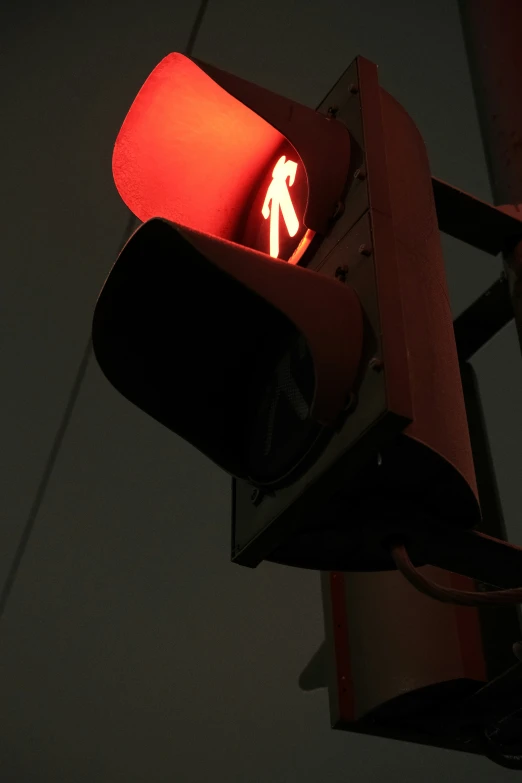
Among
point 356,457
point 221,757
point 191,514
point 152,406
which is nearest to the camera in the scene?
point 356,457

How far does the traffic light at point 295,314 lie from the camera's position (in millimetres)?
936

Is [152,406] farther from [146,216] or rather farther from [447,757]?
[447,757]

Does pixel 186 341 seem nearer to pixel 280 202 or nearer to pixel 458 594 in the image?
pixel 280 202

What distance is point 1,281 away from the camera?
3320mm

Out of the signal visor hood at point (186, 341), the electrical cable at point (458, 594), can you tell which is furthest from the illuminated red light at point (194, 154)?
the electrical cable at point (458, 594)

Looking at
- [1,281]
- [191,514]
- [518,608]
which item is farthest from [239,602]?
[518,608]

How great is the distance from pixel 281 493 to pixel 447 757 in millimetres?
1632

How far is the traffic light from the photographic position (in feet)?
3.07

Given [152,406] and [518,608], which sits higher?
[152,406]

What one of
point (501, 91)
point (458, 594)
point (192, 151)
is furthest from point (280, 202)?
point (458, 594)

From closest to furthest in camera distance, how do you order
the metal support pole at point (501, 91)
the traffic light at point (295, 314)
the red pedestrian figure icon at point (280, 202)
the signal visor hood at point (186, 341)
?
the traffic light at point (295, 314), the signal visor hood at point (186, 341), the red pedestrian figure icon at point (280, 202), the metal support pole at point (501, 91)

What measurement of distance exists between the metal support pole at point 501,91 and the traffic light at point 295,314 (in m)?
0.18

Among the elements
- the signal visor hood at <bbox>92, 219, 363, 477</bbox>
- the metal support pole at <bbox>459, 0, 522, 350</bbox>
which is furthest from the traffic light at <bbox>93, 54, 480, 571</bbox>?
the metal support pole at <bbox>459, 0, 522, 350</bbox>

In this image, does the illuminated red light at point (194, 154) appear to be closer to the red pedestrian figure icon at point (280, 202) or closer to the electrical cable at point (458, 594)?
the red pedestrian figure icon at point (280, 202)
